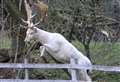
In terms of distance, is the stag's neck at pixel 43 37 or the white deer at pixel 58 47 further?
the stag's neck at pixel 43 37

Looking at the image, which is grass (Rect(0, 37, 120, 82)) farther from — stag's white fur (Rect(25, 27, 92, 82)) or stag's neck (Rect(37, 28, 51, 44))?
stag's neck (Rect(37, 28, 51, 44))

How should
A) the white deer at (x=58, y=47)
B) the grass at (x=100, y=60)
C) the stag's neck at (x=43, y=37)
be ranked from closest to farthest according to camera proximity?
1. the white deer at (x=58, y=47)
2. the stag's neck at (x=43, y=37)
3. the grass at (x=100, y=60)

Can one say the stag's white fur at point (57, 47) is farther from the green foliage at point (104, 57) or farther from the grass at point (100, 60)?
the green foliage at point (104, 57)

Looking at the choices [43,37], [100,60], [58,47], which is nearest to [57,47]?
[58,47]

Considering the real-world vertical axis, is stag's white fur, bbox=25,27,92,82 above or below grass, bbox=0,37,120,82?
above

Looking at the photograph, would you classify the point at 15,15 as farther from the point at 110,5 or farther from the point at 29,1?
the point at 110,5

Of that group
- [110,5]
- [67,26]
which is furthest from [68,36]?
[110,5]

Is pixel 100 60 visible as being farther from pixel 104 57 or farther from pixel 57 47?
pixel 57 47

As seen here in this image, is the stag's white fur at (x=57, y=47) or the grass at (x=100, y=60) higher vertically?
the stag's white fur at (x=57, y=47)

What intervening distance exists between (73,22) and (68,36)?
0.38m

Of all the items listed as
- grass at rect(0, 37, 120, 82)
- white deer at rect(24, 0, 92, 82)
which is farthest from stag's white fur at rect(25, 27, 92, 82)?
grass at rect(0, 37, 120, 82)

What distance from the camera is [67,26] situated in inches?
377

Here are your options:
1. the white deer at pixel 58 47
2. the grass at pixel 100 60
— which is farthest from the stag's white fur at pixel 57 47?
the grass at pixel 100 60

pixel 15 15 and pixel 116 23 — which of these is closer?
pixel 15 15
